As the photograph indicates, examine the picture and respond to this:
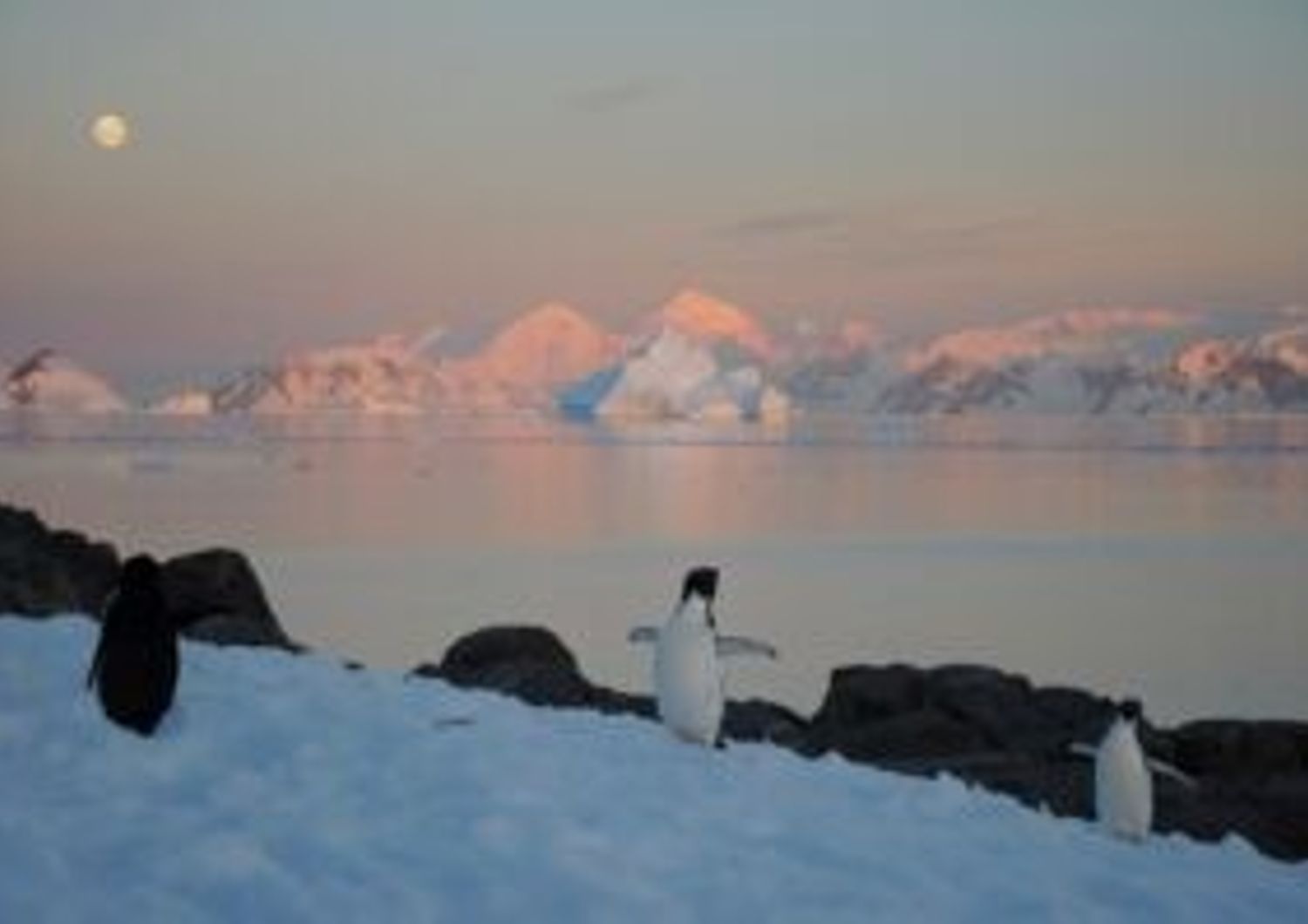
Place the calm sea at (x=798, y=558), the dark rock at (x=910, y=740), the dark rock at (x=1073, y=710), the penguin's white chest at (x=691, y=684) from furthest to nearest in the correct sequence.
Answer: the calm sea at (x=798, y=558) → the dark rock at (x=1073, y=710) → the dark rock at (x=910, y=740) → the penguin's white chest at (x=691, y=684)

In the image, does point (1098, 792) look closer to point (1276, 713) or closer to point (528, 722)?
point (528, 722)

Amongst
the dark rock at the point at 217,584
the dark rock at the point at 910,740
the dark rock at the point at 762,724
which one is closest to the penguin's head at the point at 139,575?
Result: the dark rock at the point at 762,724

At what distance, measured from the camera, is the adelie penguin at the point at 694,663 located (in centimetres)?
1468

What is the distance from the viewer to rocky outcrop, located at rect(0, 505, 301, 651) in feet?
82.1

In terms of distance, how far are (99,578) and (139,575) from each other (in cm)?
1878

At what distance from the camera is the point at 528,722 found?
13766 millimetres

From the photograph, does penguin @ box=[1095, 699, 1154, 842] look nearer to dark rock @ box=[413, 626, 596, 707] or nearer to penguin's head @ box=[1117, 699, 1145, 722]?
penguin's head @ box=[1117, 699, 1145, 722]

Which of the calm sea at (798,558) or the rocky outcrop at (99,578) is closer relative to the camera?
the rocky outcrop at (99,578)

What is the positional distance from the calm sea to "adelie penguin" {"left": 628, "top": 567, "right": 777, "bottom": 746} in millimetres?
25830

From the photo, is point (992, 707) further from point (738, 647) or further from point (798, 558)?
point (798, 558)

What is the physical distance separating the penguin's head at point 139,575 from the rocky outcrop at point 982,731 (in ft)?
28.6

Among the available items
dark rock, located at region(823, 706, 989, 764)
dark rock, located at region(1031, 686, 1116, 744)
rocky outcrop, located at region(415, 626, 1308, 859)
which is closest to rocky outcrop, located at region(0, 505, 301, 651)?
rocky outcrop, located at region(415, 626, 1308, 859)

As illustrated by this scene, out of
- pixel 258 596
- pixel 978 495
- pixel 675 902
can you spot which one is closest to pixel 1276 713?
pixel 258 596

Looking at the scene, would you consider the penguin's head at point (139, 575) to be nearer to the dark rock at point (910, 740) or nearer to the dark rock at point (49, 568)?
the dark rock at point (49, 568)
